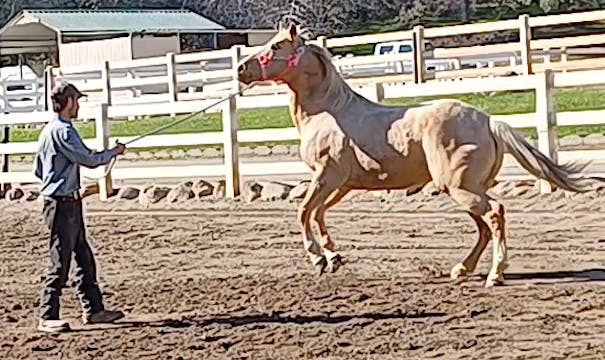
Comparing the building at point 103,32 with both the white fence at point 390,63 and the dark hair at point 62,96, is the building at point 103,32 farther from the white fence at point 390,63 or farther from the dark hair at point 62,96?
the dark hair at point 62,96

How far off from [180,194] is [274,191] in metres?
1.55

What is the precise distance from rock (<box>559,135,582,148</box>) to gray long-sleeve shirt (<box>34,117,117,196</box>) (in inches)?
449

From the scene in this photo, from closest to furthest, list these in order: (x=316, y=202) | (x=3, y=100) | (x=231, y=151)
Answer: (x=316, y=202) < (x=231, y=151) < (x=3, y=100)

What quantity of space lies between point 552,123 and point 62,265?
7818 mm

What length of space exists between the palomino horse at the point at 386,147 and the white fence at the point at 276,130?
362 cm

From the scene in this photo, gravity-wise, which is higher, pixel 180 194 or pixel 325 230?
pixel 325 230

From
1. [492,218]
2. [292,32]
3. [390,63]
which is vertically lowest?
[492,218]

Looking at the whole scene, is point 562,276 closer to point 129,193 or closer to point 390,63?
point 129,193

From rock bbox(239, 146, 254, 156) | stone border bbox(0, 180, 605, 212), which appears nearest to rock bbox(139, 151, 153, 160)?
rock bbox(239, 146, 254, 156)

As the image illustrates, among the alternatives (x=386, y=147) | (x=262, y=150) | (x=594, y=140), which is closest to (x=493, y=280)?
(x=386, y=147)

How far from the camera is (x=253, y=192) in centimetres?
1645

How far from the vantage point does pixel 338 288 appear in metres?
9.61

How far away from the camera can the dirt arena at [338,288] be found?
7.79 meters

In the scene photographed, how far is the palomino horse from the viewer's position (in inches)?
375
